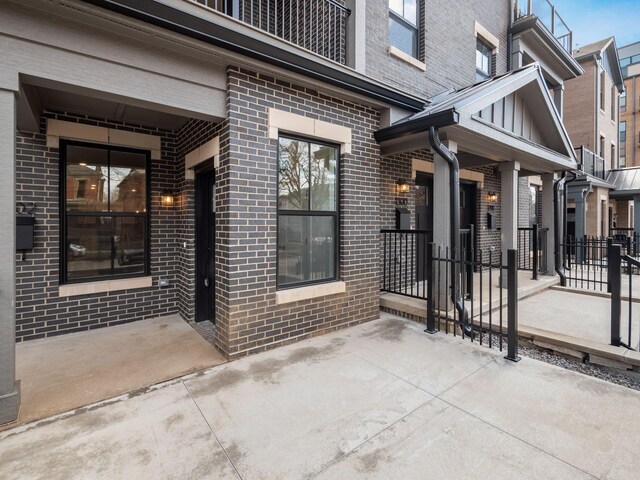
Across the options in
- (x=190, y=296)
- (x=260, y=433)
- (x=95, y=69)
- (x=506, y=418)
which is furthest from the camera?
(x=190, y=296)

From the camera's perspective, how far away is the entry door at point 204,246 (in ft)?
16.7

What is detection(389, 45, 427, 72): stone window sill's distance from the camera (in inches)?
233

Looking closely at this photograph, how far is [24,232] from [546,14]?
13.9 m

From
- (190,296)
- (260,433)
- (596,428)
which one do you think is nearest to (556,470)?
(596,428)

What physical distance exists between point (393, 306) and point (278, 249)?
234 cm

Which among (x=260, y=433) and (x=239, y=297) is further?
(x=239, y=297)

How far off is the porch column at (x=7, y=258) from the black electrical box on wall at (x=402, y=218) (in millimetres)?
5327

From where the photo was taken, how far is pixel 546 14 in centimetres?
976

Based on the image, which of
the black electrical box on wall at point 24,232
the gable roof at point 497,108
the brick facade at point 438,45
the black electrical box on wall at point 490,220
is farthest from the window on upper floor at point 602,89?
the black electrical box on wall at point 24,232

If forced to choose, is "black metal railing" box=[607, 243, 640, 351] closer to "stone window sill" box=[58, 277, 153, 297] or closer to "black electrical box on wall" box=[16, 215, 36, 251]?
"stone window sill" box=[58, 277, 153, 297]

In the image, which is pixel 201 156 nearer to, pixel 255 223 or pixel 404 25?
pixel 255 223

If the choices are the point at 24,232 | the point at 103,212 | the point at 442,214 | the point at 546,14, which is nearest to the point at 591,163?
the point at 546,14

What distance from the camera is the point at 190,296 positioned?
5.08m

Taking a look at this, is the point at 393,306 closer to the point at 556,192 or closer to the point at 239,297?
the point at 239,297
